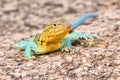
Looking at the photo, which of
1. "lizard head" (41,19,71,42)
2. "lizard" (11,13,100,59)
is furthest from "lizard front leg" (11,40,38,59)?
"lizard head" (41,19,71,42)

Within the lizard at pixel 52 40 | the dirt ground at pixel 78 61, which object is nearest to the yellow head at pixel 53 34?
the lizard at pixel 52 40

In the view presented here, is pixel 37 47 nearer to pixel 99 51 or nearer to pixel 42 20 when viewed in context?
pixel 99 51

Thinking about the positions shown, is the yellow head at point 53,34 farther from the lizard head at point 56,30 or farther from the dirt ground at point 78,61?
the dirt ground at point 78,61

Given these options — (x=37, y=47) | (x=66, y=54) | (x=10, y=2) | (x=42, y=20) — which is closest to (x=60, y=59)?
(x=66, y=54)

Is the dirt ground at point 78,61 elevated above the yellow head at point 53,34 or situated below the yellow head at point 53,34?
below

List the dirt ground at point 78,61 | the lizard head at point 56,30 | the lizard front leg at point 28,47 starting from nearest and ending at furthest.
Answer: the dirt ground at point 78,61 → the lizard head at point 56,30 → the lizard front leg at point 28,47

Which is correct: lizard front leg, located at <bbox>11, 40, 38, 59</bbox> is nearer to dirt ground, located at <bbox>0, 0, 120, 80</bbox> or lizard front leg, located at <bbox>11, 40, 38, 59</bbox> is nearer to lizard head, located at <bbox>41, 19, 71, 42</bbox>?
dirt ground, located at <bbox>0, 0, 120, 80</bbox>

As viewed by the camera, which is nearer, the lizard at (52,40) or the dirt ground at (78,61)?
the dirt ground at (78,61)

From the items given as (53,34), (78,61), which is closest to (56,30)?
(53,34)

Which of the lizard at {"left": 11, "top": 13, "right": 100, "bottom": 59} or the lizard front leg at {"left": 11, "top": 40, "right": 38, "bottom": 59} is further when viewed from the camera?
the lizard front leg at {"left": 11, "top": 40, "right": 38, "bottom": 59}
